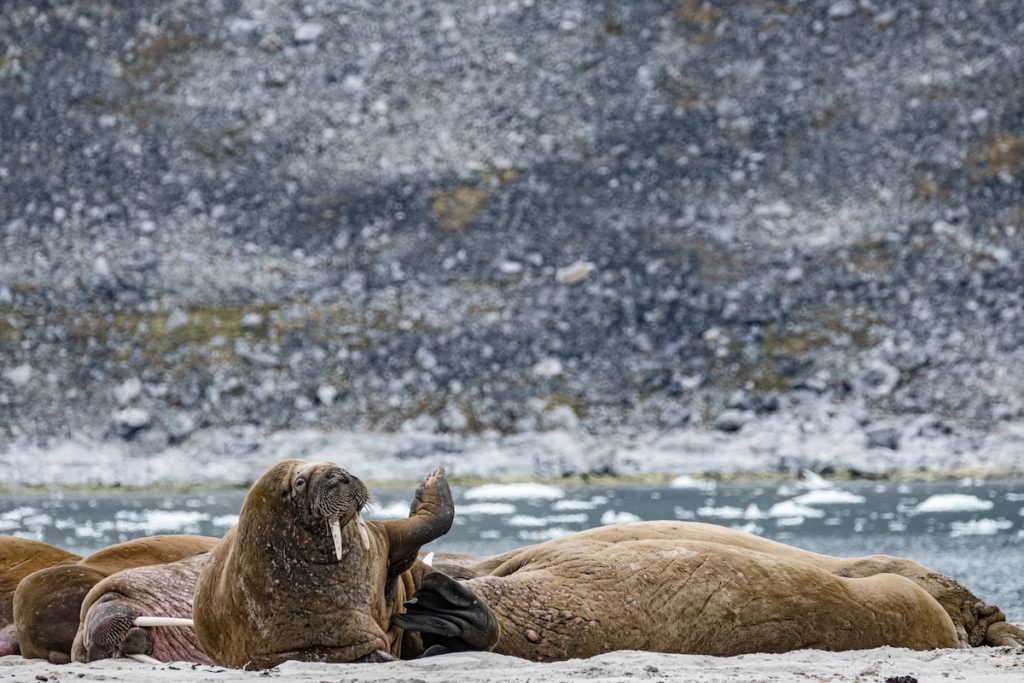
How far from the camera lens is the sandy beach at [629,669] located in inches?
197

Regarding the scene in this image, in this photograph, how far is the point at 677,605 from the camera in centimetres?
600

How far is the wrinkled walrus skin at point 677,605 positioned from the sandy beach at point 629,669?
18 cm

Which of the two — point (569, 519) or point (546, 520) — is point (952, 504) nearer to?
point (569, 519)

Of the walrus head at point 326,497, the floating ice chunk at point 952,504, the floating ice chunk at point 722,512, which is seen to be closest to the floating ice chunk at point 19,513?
the floating ice chunk at point 722,512

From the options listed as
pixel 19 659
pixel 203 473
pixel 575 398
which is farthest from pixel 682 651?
pixel 575 398

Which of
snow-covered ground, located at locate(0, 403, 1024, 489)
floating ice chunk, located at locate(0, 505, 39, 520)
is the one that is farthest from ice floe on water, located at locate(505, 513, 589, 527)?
floating ice chunk, located at locate(0, 505, 39, 520)

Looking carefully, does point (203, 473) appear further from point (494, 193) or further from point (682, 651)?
point (682, 651)

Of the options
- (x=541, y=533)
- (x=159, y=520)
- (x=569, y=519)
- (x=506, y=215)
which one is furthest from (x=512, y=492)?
(x=506, y=215)

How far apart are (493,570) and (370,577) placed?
158 centimetres

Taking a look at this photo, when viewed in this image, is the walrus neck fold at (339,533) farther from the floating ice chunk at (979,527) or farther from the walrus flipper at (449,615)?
the floating ice chunk at (979,527)

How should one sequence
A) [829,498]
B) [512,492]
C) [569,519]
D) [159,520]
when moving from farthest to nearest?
[512,492] < [829,498] < [159,520] < [569,519]

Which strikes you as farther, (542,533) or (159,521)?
(159,521)

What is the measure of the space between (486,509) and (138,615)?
16.6m

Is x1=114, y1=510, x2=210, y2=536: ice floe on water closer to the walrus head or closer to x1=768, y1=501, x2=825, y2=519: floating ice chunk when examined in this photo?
x1=768, y1=501, x2=825, y2=519: floating ice chunk
